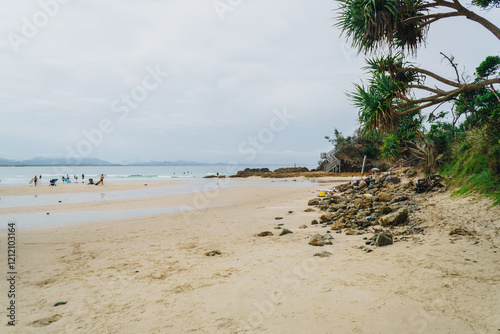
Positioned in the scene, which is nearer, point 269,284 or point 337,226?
point 269,284

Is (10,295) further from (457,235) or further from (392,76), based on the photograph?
(392,76)

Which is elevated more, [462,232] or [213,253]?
[462,232]

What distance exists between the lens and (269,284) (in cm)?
407

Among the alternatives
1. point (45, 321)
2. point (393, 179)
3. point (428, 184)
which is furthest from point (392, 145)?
point (45, 321)

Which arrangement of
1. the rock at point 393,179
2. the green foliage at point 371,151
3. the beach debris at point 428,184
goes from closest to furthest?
1. the beach debris at point 428,184
2. the rock at point 393,179
3. the green foliage at point 371,151

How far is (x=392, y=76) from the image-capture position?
8.72 metres

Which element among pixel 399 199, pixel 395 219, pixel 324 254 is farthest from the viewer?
pixel 399 199

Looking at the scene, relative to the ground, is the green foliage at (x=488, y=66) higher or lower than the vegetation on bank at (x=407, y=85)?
higher

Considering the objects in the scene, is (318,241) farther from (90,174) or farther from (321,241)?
(90,174)

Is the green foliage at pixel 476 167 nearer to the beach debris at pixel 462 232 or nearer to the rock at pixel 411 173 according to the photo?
the beach debris at pixel 462 232

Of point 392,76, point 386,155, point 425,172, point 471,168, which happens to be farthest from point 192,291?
point 386,155

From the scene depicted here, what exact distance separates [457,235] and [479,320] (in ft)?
10.9

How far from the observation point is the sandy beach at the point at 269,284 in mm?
2986

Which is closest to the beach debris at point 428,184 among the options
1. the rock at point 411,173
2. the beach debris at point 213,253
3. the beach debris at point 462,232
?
the rock at point 411,173
